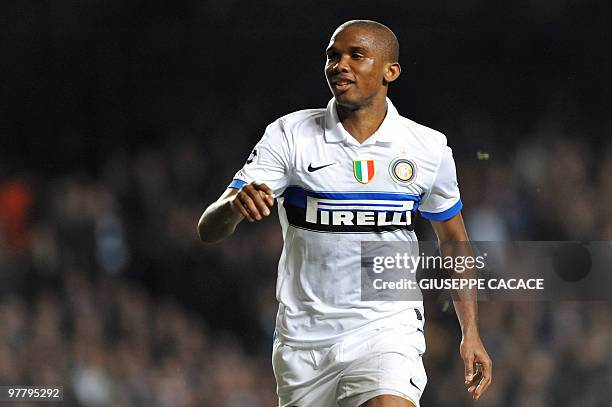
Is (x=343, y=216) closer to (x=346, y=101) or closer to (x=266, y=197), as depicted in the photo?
(x=346, y=101)

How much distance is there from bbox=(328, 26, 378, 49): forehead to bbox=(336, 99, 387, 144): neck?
22 centimetres

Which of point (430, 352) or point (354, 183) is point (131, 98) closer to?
point (430, 352)

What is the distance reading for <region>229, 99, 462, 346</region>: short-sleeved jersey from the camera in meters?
3.62

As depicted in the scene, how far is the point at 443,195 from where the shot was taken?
394 cm

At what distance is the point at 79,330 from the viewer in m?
6.80

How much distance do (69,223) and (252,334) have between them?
144cm

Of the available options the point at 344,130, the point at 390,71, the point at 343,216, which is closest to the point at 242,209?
the point at 343,216

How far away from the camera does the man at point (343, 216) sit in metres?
3.56

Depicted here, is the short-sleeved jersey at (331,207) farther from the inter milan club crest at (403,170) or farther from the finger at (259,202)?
the finger at (259,202)

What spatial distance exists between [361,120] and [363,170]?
0.67 ft

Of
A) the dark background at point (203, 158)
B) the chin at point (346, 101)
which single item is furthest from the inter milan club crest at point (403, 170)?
the dark background at point (203, 158)

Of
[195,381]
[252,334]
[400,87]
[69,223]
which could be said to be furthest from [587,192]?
[69,223]

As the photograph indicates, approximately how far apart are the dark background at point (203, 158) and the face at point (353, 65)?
9.99 feet

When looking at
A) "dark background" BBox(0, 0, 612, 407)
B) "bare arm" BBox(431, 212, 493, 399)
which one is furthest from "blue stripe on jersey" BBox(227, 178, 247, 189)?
"dark background" BBox(0, 0, 612, 407)
